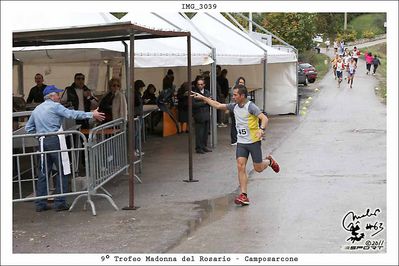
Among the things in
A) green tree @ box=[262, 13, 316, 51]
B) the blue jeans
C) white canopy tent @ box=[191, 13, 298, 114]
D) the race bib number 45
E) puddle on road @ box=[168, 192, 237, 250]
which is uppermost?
green tree @ box=[262, 13, 316, 51]

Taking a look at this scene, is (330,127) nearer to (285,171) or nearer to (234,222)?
(285,171)

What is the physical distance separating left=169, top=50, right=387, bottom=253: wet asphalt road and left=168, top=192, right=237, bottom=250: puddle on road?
0.08ft

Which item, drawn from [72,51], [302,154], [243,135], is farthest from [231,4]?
[302,154]

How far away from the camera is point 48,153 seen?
7.93m

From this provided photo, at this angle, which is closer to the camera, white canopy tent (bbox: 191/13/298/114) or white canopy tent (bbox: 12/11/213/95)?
white canopy tent (bbox: 12/11/213/95)

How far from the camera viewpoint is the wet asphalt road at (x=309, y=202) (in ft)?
21.5

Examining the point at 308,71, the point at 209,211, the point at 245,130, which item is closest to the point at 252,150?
the point at 245,130

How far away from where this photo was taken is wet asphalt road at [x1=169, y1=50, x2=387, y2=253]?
21.5 ft

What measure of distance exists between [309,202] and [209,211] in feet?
4.57

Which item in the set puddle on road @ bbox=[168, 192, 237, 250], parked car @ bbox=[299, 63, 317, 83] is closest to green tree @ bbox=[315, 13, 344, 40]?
puddle on road @ bbox=[168, 192, 237, 250]

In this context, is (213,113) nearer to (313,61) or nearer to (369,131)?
(369,131)

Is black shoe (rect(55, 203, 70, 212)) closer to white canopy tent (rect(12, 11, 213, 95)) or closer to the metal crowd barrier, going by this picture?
the metal crowd barrier

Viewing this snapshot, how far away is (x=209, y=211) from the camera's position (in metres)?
8.02

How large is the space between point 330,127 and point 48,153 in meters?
10.1
